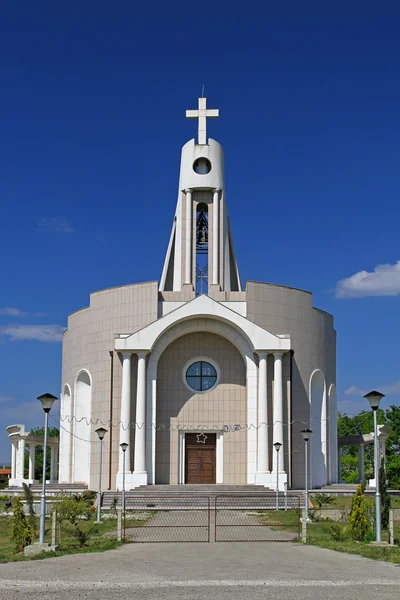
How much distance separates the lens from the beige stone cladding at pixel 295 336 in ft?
107

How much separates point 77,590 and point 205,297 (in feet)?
72.0

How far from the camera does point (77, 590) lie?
10.6 meters

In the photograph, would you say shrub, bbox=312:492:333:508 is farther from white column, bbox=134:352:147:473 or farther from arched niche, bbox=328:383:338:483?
arched niche, bbox=328:383:338:483

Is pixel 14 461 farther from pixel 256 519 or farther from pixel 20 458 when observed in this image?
pixel 256 519

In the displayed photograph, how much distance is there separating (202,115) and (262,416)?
47.4 ft

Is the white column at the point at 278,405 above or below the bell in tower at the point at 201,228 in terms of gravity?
below

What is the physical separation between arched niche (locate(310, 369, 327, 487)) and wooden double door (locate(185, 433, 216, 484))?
4.63 metres

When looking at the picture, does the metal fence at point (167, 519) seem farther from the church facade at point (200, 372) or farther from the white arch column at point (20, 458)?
the white arch column at point (20, 458)

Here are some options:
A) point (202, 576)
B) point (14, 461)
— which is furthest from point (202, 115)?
point (202, 576)

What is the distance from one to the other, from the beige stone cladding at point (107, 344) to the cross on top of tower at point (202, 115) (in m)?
8.01

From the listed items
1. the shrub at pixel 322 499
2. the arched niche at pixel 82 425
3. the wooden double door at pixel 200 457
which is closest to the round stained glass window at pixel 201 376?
the wooden double door at pixel 200 457

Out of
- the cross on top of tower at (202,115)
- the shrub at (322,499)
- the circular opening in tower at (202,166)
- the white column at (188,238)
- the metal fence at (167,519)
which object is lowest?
the metal fence at (167,519)

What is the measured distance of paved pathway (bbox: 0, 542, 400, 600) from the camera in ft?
33.9

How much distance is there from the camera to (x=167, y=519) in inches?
906
